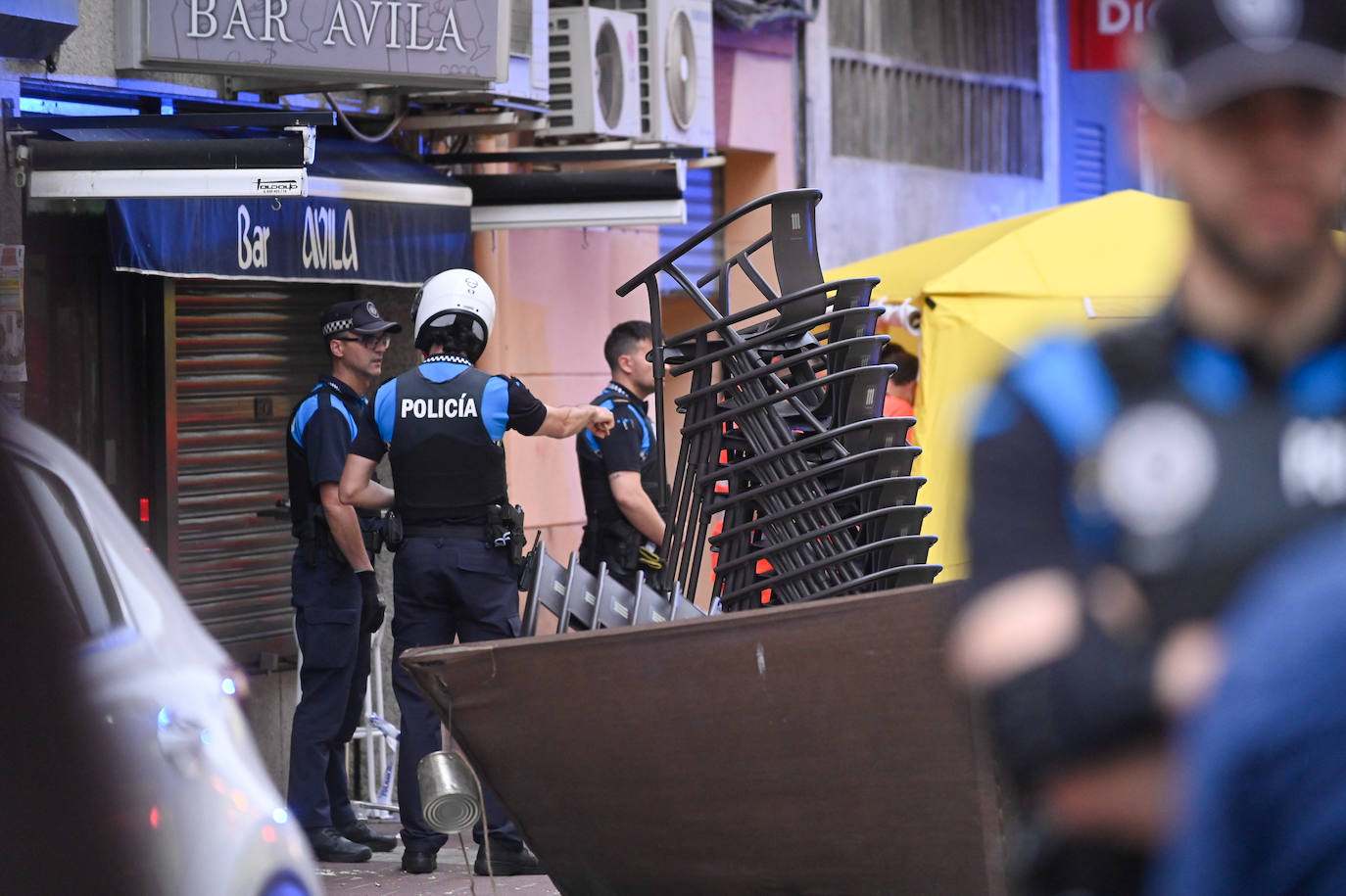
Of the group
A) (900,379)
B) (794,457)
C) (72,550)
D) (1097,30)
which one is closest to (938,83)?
(1097,30)

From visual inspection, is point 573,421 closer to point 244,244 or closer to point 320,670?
point 320,670

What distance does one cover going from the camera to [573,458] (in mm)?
12008

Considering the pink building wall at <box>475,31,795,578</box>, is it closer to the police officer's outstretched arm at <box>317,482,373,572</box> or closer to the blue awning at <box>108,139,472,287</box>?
the blue awning at <box>108,139,472,287</box>

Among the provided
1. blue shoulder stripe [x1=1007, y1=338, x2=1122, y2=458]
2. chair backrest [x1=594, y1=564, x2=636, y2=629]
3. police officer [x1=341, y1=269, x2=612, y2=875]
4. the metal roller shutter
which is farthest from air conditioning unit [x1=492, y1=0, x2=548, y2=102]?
blue shoulder stripe [x1=1007, y1=338, x2=1122, y2=458]


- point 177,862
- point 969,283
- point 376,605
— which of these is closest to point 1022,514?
point 177,862

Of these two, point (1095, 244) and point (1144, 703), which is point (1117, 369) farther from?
point (1095, 244)

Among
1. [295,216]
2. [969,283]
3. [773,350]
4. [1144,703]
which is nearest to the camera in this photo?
[1144,703]

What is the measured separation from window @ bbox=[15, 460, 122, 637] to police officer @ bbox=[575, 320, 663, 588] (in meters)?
5.05

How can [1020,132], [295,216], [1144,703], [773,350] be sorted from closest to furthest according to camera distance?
1. [1144,703]
2. [773,350]
3. [295,216]
4. [1020,132]

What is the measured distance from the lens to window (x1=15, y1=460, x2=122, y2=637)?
328 centimetres

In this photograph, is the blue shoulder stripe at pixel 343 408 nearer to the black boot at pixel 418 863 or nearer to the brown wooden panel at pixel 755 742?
the black boot at pixel 418 863

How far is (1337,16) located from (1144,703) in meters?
0.53

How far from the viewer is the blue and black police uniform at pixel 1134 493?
151cm

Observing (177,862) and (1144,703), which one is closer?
(1144,703)
